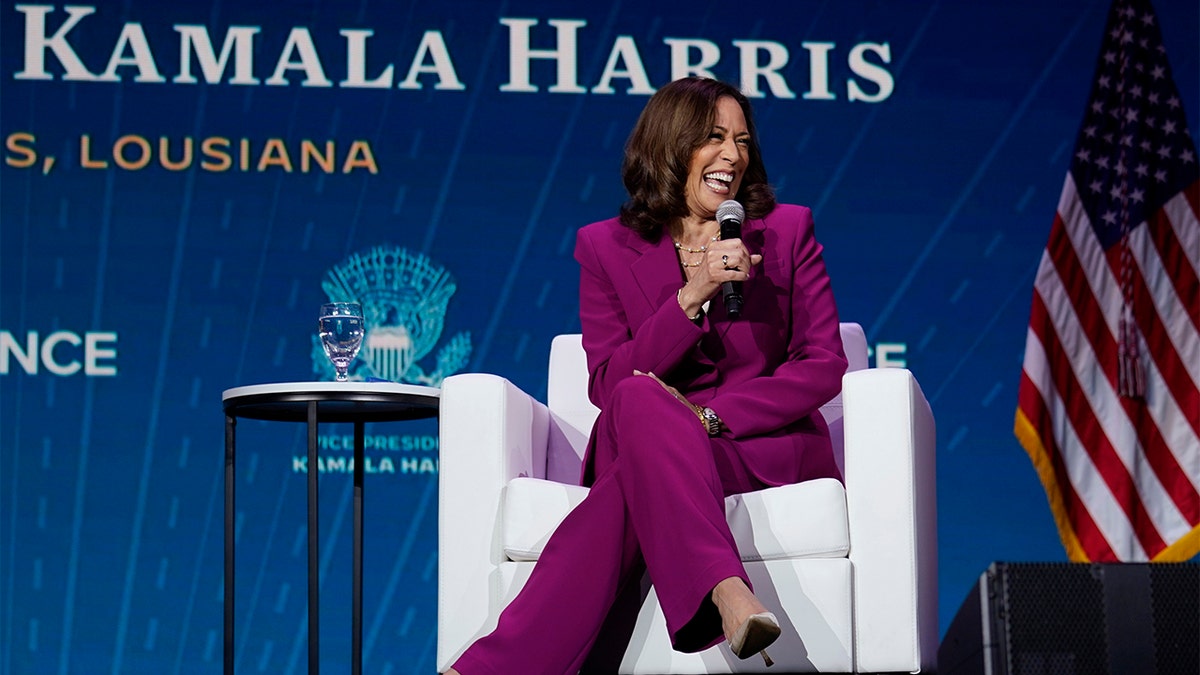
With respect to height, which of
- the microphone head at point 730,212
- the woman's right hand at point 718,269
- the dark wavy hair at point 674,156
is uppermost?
the dark wavy hair at point 674,156

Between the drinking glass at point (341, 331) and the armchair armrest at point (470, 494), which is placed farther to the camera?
the drinking glass at point (341, 331)

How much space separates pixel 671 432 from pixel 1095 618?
2.76 ft

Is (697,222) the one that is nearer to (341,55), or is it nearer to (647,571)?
(647,571)

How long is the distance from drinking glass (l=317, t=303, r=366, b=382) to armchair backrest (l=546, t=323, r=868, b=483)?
403mm

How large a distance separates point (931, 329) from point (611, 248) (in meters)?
1.57

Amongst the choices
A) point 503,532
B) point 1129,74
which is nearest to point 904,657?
point 503,532

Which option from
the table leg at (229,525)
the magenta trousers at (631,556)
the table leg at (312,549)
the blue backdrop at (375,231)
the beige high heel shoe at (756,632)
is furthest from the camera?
the blue backdrop at (375,231)

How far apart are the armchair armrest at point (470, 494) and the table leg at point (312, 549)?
0.35m

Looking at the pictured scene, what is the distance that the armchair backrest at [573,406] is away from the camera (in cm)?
285

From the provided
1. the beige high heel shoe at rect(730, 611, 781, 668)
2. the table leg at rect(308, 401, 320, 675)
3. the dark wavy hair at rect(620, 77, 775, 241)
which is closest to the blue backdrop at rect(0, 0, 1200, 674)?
the table leg at rect(308, 401, 320, 675)

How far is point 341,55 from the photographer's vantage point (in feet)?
12.9

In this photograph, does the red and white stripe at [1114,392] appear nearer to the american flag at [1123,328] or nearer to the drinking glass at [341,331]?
the american flag at [1123,328]

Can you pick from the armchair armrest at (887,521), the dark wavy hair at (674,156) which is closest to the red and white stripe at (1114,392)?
the dark wavy hair at (674,156)

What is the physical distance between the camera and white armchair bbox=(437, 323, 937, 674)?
2.20m
